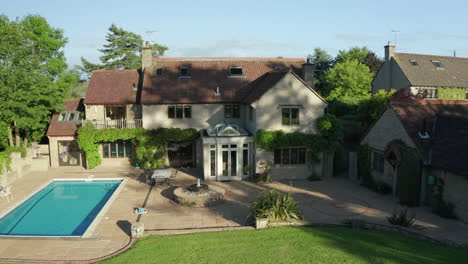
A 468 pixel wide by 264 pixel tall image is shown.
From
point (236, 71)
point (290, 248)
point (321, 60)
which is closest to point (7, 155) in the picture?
point (236, 71)

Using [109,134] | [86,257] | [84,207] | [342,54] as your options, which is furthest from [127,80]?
[342,54]

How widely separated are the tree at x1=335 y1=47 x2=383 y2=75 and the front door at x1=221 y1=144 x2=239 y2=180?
42781 mm

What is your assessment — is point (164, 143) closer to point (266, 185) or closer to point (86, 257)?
point (266, 185)

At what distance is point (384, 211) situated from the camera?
55.2 feet

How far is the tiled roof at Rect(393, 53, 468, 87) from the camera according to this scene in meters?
37.2

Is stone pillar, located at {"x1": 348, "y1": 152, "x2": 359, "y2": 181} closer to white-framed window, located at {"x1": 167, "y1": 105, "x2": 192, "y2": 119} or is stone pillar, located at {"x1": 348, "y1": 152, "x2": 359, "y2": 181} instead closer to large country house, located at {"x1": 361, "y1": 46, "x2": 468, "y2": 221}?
large country house, located at {"x1": 361, "y1": 46, "x2": 468, "y2": 221}

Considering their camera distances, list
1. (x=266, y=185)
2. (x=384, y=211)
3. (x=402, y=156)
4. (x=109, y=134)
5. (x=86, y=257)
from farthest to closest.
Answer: (x=109, y=134)
(x=266, y=185)
(x=402, y=156)
(x=384, y=211)
(x=86, y=257)

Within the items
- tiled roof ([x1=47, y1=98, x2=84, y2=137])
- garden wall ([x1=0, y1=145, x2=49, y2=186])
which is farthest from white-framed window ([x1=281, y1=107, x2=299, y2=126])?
garden wall ([x1=0, y1=145, x2=49, y2=186])

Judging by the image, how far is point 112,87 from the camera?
28422mm

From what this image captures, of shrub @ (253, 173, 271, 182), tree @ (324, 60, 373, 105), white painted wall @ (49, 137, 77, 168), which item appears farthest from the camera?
tree @ (324, 60, 373, 105)

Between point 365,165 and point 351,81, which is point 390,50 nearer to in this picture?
point 351,81

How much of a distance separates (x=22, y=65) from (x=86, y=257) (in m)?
18.2

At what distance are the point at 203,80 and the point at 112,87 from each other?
7550 millimetres

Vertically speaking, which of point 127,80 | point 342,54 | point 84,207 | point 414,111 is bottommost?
point 84,207
